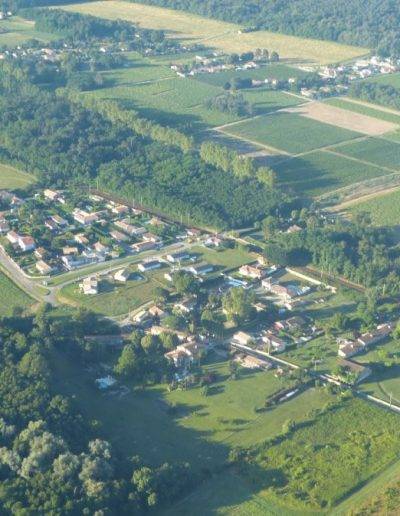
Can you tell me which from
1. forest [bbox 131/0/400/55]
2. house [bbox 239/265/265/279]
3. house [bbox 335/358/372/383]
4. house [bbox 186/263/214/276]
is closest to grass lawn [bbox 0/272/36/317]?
house [bbox 186/263/214/276]

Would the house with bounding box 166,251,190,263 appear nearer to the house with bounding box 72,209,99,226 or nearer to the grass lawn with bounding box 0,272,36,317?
the house with bounding box 72,209,99,226

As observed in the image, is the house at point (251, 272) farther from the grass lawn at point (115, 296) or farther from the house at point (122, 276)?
the house at point (122, 276)

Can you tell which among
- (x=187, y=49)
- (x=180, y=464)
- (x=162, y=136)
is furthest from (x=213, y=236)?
(x=187, y=49)

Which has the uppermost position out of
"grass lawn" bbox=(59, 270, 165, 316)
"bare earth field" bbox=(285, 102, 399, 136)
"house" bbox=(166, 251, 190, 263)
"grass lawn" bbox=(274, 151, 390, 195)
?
"bare earth field" bbox=(285, 102, 399, 136)

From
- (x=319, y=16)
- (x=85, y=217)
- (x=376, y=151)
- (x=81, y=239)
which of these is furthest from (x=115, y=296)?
(x=319, y=16)

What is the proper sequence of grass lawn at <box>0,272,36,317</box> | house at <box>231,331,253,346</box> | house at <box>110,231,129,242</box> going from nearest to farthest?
1. house at <box>231,331,253,346</box>
2. grass lawn at <box>0,272,36,317</box>
3. house at <box>110,231,129,242</box>

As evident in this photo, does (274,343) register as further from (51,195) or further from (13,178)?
(13,178)
